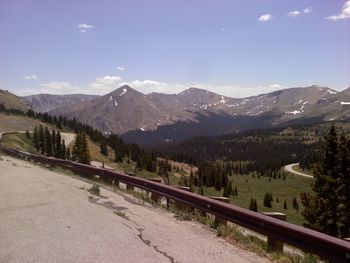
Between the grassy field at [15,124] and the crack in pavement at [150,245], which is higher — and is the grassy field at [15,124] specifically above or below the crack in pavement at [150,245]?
above

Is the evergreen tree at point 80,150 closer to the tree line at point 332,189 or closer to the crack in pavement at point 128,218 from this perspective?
the tree line at point 332,189

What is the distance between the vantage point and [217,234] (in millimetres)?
10195

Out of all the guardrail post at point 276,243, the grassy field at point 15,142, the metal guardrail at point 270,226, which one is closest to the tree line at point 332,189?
the metal guardrail at point 270,226

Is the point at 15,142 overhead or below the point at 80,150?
overhead

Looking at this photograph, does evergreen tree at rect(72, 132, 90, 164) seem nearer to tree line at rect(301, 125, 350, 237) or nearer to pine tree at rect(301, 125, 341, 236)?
pine tree at rect(301, 125, 341, 236)

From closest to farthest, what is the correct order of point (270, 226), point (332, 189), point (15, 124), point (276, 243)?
1. point (270, 226)
2. point (276, 243)
3. point (332, 189)
4. point (15, 124)

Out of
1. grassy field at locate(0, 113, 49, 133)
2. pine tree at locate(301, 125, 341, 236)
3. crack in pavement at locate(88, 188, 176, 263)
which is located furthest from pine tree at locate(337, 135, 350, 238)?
grassy field at locate(0, 113, 49, 133)

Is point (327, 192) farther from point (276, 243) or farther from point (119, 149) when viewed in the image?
point (119, 149)

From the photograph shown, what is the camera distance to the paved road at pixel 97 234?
Answer: 25.3ft

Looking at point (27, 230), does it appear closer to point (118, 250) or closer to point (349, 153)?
point (118, 250)

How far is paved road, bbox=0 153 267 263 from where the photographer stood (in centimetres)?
771

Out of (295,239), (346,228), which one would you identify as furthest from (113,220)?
(346,228)

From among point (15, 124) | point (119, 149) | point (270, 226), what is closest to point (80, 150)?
point (15, 124)

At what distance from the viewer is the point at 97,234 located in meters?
9.23
